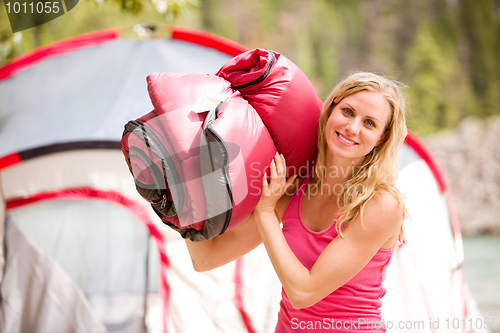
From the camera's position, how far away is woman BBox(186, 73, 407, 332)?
0.90 meters

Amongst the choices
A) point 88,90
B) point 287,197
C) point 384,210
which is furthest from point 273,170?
point 88,90

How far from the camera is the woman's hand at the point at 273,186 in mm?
940

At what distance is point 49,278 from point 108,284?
23cm

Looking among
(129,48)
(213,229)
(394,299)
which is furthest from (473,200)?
(213,229)

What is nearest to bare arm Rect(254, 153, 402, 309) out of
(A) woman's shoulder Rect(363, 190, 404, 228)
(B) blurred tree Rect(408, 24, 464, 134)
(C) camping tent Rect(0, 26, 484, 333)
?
(A) woman's shoulder Rect(363, 190, 404, 228)

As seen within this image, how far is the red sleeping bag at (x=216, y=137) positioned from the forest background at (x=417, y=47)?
15.0 feet

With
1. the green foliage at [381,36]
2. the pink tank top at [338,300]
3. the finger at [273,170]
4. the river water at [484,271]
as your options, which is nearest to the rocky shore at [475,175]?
the river water at [484,271]

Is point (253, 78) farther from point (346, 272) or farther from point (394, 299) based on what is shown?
point (394, 299)

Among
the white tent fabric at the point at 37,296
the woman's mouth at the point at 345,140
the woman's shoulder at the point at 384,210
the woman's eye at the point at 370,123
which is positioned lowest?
the white tent fabric at the point at 37,296

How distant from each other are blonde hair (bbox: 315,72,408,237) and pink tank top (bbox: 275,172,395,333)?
0.28 ft

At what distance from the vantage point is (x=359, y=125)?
0.92m

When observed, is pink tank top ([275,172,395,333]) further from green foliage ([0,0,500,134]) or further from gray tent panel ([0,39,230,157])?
green foliage ([0,0,500,134])

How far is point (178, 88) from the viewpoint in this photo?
2.92ft

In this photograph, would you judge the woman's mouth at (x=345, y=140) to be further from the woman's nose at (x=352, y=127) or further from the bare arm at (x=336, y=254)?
the bare arm at (x=336, y=254)
